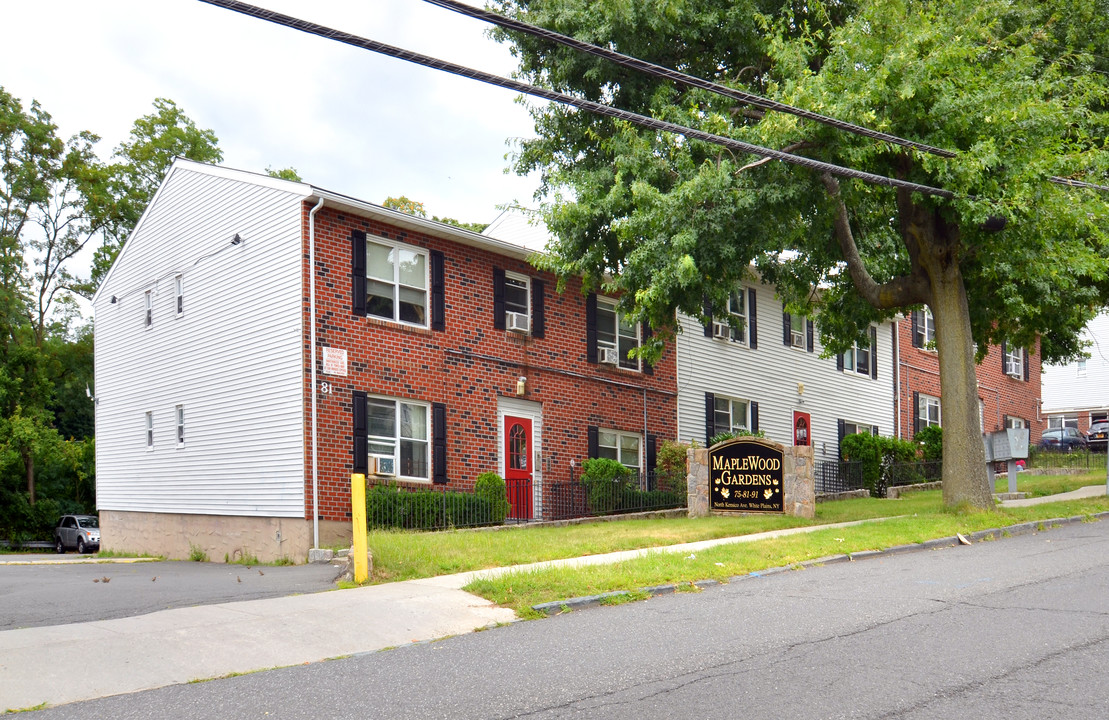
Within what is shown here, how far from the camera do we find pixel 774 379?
96.7 feet

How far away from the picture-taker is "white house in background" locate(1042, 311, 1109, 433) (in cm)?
4738

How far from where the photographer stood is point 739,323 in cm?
2011

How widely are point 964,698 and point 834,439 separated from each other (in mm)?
25998

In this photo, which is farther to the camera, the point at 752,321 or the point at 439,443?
the point at 752,321

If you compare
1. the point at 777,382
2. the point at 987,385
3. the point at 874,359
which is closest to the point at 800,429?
the point at 777,382

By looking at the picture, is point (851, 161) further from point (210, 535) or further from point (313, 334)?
point (210, 535)

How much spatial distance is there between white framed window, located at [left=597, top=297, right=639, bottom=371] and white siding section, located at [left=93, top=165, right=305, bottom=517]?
808cm

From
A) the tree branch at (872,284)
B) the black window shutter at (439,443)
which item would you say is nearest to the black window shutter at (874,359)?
the tree branch at (872,284)

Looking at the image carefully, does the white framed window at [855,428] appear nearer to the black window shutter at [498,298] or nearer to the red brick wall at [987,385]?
the red brick wall at [987,385]

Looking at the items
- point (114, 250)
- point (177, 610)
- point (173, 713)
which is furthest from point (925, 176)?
point (114, 250)

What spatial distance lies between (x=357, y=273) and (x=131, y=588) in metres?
7.77

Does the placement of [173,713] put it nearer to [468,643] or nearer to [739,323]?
[468,643]

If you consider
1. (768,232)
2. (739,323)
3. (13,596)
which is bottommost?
(13,596)

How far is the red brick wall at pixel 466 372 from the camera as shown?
18266mm
